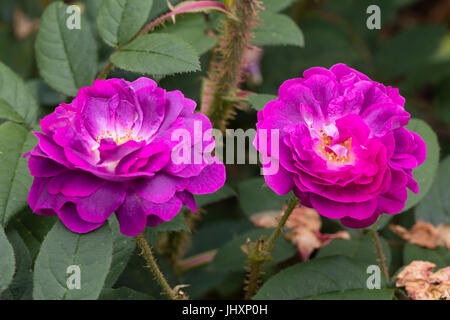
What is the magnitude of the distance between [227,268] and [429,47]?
3.69 ft

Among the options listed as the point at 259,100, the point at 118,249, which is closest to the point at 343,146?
the point at 259,100

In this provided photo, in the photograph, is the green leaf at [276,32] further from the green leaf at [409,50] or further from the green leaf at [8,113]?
the green leaf at [409,50]

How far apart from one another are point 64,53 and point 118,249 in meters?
0.42

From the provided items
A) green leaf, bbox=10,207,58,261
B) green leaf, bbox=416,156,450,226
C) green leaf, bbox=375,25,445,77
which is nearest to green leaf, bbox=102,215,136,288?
green leaf, bbox=10,207,58,261

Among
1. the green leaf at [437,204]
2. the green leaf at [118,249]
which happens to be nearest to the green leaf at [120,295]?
the green leaf at [118,249]

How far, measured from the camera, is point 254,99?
3.41ft

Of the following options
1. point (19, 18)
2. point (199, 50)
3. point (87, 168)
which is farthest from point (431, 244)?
point (19, 18)

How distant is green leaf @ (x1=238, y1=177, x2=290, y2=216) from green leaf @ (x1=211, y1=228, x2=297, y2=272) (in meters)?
0.10

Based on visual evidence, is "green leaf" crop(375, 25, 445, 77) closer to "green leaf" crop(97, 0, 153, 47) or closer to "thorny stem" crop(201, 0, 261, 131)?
"thorny stem" crop(201, 0, 261, 131)

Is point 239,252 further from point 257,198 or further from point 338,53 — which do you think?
point 338,53

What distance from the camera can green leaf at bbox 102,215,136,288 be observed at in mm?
1007

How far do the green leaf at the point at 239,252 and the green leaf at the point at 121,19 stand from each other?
473 millimetres

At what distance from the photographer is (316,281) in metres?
1.01
